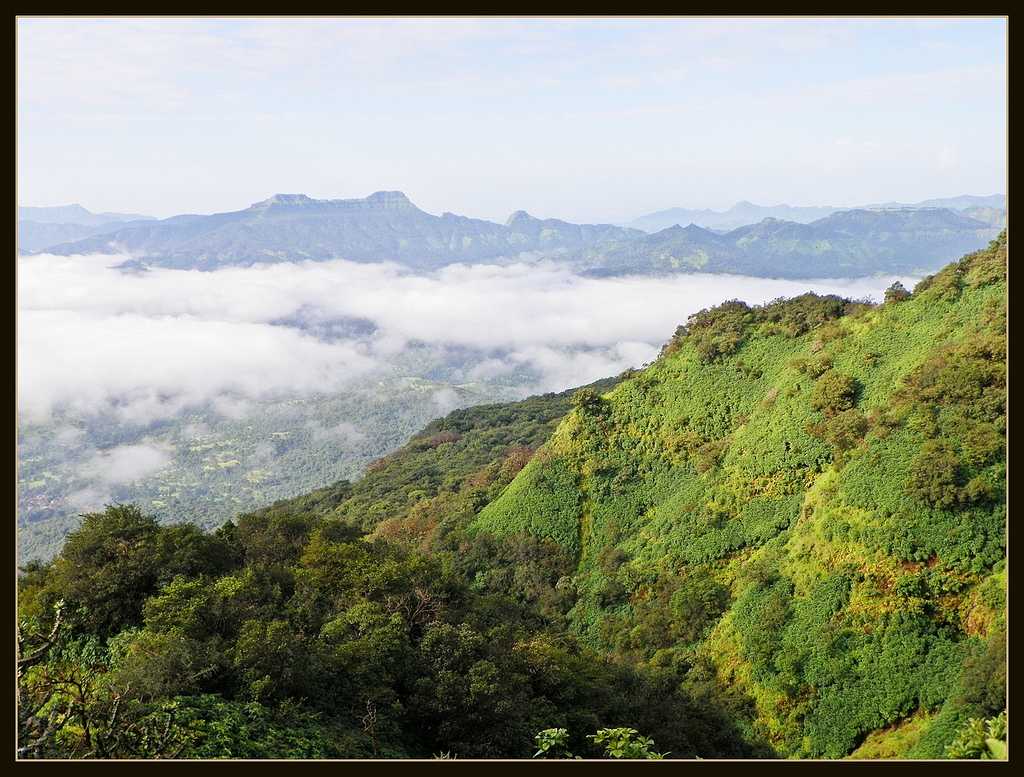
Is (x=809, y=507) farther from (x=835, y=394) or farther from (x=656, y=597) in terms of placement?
(x=656, y=597)

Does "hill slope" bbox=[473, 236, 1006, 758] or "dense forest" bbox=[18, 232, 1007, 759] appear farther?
"hill slope" bbox=[473, 236, 1006, 758]

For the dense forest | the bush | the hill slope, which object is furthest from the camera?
the bush

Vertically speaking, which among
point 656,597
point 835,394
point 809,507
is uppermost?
point 835,394

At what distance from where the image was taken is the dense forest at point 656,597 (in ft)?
45.8

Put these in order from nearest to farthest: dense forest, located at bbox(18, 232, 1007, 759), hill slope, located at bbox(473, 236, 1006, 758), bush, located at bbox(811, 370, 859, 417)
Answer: dense forest, located at bbox(18, 232, 1007, 759) < hill slope, located at bbox(473, 236, 1006, 758) < bush, located at bbox(811, 370, 859, 417)

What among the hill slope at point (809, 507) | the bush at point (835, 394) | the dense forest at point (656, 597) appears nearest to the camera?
the dense forest at point (656, 597)

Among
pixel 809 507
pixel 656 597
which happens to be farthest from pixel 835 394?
pixel 656 597

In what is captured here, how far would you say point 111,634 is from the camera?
16.7 m

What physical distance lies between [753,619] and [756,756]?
4415 millimetres

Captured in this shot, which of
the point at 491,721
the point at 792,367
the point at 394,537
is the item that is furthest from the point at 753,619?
the point at 394,537

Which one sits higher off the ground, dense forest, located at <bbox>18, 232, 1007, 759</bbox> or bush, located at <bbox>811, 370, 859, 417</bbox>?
bush, located at <bbox>811, 370, 859, 417</bbox>

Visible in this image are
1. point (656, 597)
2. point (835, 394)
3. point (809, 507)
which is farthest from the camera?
point (835, 394)

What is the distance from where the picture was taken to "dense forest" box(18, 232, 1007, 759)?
14.0m

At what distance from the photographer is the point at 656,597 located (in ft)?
86.4
